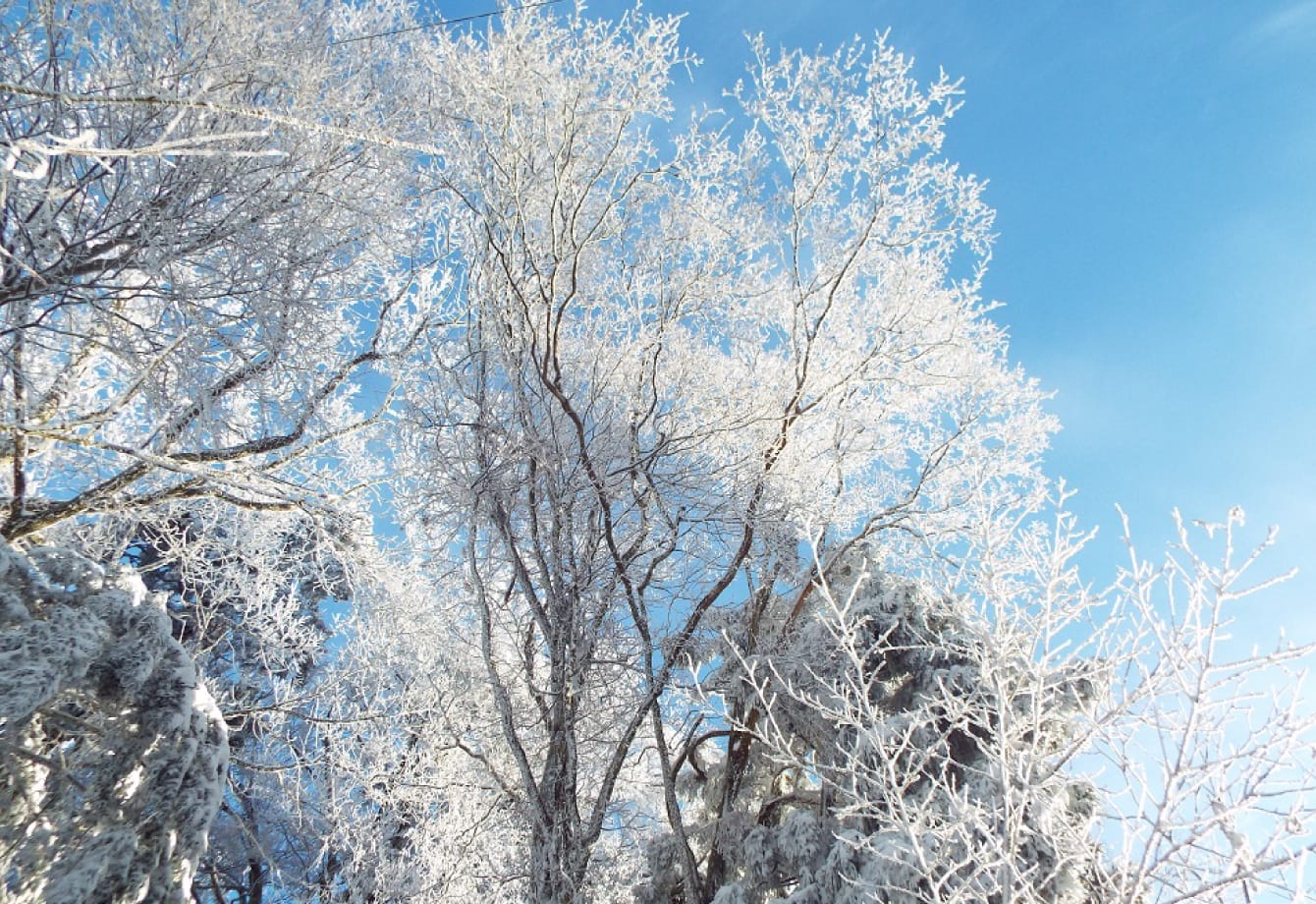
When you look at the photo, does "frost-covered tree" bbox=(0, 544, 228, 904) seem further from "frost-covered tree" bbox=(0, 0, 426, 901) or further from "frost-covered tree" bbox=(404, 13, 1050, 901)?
"frost-covered tree" bbox=(404, 13, 1050, 901)

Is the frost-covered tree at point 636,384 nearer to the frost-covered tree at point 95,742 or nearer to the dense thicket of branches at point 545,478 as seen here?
the dense thicket of branches at point 545,478

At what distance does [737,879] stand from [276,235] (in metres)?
6.96

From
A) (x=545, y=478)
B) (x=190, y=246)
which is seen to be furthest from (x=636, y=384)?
(x=190, y=246)

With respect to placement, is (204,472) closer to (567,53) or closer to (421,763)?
(567,53)

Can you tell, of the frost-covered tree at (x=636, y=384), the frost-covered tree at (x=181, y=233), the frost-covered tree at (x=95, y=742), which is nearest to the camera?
the frost-covered tree at (x=95, y=742)

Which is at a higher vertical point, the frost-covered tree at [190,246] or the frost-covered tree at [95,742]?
the frost-covered tree at [190,246]

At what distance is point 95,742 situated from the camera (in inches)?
107

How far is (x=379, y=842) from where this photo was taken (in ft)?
34.4

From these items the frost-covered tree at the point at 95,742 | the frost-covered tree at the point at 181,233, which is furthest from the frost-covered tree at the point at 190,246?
the frost-covered tree at the point at 95,742

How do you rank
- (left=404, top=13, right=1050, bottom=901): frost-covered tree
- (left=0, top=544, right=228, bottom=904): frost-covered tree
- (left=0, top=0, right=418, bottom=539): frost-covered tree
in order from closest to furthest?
(left=0, top=544, right=228, bottom=904): frost-covered tree
(left=0, top=0, right=418, bottom=539): frost-covered tree
(left=404, top=13, right=1050, bottom=901): frost-covered tree

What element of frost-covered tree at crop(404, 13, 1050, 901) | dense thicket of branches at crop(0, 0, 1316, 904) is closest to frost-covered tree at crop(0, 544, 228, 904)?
dense thicket of branches at crop(0, 0, 1316, 904)

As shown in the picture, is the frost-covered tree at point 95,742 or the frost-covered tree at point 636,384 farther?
the frost-covered tree at point 636,384

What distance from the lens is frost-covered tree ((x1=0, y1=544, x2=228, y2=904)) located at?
2.41 meters

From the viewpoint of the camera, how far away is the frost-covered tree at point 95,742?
2412 mm
